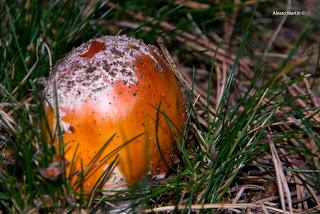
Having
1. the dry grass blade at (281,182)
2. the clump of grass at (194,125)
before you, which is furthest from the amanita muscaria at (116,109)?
the dry grass blade at (281,182)

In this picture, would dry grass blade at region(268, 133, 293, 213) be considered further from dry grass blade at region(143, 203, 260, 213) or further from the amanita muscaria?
the amanita muscaria

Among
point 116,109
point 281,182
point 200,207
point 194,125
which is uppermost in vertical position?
point 194,125

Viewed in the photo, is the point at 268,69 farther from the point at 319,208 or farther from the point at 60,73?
the point at 60,73

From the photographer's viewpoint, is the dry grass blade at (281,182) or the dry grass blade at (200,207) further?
the dry grass blade at (281,182)

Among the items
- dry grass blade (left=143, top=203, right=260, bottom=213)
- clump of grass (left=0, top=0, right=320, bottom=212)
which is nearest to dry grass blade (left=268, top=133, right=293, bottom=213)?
clump of grass (left=0, top=0, right=320, bottom=212)

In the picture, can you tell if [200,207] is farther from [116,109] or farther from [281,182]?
[116,109]

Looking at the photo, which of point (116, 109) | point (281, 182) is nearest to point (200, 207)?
point (281, 182)

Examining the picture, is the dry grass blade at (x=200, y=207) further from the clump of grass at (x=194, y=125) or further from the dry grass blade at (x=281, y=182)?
the dry grass blade at (x=281, y=182)
